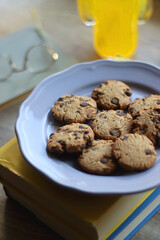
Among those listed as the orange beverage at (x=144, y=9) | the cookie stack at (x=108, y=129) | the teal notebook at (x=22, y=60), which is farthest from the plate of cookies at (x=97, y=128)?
the orange beverage at (x=144, y=9)

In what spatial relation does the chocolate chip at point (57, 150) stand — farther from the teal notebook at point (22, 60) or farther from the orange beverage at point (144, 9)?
the orange beverage at point (144, 9)

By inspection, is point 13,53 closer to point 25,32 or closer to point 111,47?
point 25,32

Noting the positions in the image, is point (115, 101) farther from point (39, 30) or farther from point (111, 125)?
point (39, 30)

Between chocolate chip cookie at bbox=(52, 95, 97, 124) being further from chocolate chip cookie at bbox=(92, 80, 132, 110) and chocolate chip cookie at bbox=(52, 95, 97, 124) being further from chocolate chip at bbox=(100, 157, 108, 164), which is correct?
chocolate chip at bbox=(100, 157, 108, 164)

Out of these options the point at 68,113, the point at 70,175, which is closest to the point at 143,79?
the point at 68,113

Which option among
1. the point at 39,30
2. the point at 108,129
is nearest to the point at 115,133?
the point at 108,129

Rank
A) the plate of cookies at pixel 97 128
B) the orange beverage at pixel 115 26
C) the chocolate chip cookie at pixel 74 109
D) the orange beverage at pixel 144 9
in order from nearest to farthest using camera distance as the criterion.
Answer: the plate of cookies at pixel 97 128, the chocolate chip cookie at pixel 74 109, the orange beverage at pixel 115 26, the orange beverage at pixel 144 9
